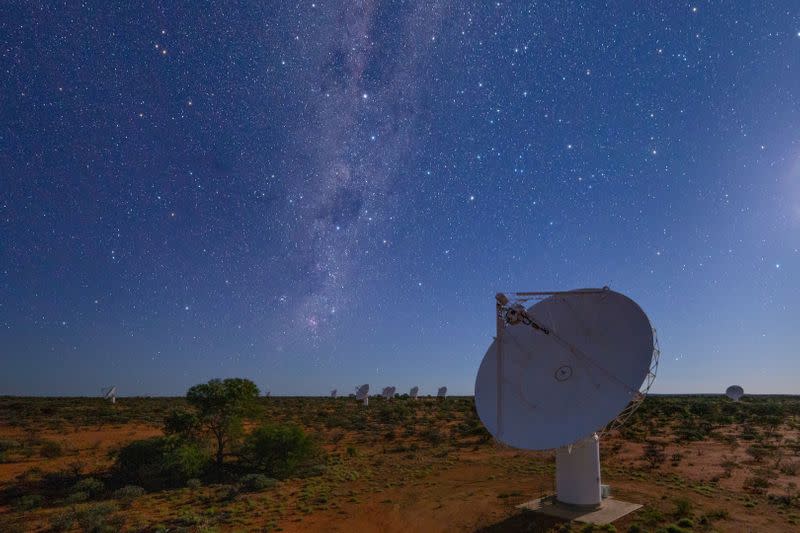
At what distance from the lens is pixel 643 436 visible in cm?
3834

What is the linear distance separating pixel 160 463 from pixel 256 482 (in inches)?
210

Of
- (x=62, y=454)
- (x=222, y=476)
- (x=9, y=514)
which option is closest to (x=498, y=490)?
(x=222, y=476)

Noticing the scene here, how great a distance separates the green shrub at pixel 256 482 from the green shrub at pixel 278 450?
1.95 meters

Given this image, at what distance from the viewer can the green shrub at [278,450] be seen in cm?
2700

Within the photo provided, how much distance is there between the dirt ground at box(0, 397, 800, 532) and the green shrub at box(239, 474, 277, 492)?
2.03 ft

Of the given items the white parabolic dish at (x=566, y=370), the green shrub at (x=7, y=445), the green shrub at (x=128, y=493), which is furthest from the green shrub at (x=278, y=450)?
the green shrub at (x=7, y=445)

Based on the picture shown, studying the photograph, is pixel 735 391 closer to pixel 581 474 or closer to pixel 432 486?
pixel 432 486

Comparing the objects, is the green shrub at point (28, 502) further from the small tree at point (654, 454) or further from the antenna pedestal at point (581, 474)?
the small tree at point (654, 454)

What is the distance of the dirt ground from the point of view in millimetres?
18234

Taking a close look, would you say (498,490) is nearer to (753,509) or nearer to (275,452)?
(753,509)

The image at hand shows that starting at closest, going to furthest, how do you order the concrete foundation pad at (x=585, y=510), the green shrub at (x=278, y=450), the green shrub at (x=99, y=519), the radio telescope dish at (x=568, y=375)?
the radio telescope dish at (x=568, y=375), the green shrub at (x=99, y=519), the concrete foundation pad at (x=585, y=510), the green shrub at (x=278, y=450)

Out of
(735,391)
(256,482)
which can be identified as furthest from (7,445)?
(735,391)

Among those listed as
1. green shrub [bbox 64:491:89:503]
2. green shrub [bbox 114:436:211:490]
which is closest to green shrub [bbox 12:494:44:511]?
green shrub [bbox 64:491:89:503]

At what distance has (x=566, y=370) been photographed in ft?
60.5
